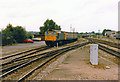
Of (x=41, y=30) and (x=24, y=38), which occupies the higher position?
(x=41, y=30)

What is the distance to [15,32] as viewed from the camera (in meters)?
30.2

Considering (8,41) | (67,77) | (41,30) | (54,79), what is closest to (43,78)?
(54,79)

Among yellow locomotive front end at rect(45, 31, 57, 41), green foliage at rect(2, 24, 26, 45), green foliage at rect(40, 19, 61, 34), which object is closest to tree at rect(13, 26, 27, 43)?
green foliage at rect(2, 24, 26, 45)

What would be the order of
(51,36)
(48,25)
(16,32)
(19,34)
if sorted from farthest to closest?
(48,25), (19,34), (16,32), (51,36)

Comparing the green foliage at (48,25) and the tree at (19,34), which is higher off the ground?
the green foliage at (48,25)

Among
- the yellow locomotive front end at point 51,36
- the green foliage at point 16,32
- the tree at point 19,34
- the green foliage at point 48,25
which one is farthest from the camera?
the green foliage at point 48,25

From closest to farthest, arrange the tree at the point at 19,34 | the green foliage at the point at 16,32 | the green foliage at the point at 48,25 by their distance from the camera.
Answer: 1. the green foliage at the point at 16,32
2. the tree at the point at 19,34
3. the green foliage at the point at 48,25

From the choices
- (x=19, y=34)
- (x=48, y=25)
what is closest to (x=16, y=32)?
(x=19, y=34)

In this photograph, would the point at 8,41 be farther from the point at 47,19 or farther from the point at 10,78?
the point at 47,19

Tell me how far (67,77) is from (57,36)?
15.3m

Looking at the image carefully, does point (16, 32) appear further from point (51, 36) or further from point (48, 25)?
point (48, 25)

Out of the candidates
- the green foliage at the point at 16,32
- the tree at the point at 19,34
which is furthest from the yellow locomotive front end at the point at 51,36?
the tree at the point at 19,34

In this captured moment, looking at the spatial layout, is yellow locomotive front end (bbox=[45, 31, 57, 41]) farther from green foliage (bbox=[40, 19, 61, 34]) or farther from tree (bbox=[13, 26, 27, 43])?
green foliage (bbox=[40, 19, 61, 34])

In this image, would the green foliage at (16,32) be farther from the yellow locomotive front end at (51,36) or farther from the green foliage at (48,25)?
the green foliage at (48,25)
